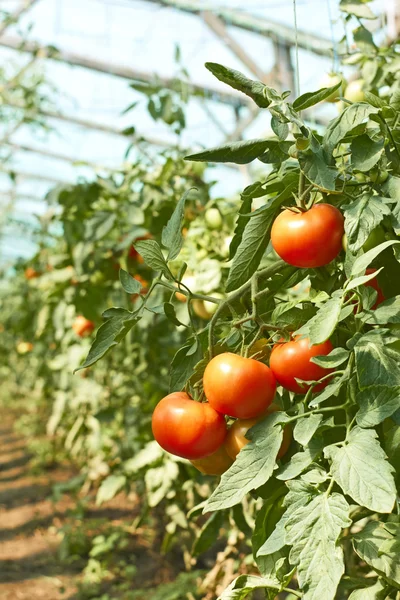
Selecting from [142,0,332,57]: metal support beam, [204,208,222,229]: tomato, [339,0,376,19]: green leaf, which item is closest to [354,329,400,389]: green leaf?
[339,0,376,19]: green leaf

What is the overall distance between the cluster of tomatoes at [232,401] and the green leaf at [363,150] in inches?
6.5

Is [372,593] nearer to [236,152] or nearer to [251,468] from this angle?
[251,468]

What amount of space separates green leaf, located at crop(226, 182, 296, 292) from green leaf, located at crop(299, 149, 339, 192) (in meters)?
0.06

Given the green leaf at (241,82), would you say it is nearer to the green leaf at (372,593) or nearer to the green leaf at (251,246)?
the green leaf at (251,246)

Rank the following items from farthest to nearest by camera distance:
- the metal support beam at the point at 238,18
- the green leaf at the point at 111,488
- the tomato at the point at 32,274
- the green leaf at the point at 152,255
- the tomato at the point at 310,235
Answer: the metal support beam at the point at 238,18 → the tomato at the point at 32,274 → the green leaf at the point at 111,488 → the green leaf at the point at 152,255 → the tomato at the point at 310,235

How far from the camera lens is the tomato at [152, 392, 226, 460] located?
0.62 meters

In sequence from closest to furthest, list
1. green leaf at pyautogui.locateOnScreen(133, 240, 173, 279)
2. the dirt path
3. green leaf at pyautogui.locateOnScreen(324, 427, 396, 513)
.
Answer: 1. green leaf at pyautogui.locateOnScreen(324, 427, 396, 513)
2. green leaf at pyautogui.locateOnScreen(133, 240, 173, 279)
3. the dirt path

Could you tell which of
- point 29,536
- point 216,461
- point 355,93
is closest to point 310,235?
point 216,461

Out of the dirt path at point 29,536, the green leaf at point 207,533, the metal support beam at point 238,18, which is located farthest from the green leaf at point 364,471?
the metal support beam at point 238,18

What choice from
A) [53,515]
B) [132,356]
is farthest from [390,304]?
[53,515]

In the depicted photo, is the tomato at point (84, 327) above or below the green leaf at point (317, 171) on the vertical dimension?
below

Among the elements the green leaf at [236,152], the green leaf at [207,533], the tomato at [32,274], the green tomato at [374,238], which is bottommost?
the green leaf at [207,533]

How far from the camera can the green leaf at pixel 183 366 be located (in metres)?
0.70

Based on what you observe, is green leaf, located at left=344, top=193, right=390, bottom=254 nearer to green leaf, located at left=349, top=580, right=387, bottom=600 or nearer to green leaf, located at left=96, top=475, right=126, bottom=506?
green leaf, located at left=349, top=580, right=387, bottom=600
